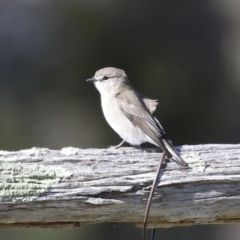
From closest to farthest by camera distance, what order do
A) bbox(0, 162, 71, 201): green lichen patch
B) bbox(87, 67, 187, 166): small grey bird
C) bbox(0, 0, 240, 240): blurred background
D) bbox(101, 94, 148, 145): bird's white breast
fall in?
1. bbox(0, 162, 71, 201): green lichen patch
2. bbox(87, 67, 187, 166): small grey bird
3. bbox(101, 94, 148, 145): bird's white breast
4. bbox(0, 0, 240, 240): blurred background

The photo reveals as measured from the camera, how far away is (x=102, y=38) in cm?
834

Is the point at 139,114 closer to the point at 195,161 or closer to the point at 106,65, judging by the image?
the point at 195,161

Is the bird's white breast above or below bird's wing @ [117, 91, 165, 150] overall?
below

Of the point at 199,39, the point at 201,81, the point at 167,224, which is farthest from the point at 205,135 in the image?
the point at 167,224

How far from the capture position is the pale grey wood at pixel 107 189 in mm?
2582

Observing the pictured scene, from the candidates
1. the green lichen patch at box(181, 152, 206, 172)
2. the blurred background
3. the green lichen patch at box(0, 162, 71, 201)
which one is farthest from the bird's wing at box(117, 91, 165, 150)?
the blurred background

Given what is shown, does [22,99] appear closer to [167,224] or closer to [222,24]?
[222,24]

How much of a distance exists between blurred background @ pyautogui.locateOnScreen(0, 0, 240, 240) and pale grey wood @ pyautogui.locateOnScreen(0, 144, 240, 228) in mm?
5222

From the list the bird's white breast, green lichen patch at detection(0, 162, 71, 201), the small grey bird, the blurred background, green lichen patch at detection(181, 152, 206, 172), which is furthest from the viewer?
the blurred background

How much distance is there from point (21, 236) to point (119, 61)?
9.22 ft

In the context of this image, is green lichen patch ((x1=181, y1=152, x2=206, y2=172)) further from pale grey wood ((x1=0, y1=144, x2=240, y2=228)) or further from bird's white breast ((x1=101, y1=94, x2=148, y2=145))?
bird's white breast ((x1=101, y1=94, x2=148, y2=145))

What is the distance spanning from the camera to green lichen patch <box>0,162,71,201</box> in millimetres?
2572

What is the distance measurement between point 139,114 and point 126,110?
22cm

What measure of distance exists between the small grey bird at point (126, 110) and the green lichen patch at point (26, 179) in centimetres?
113
